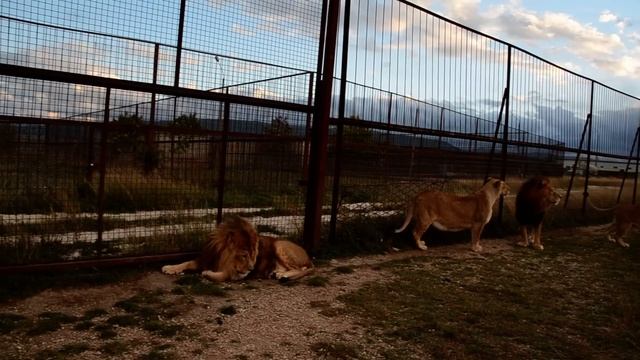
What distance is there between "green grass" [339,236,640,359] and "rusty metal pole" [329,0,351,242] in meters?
1.17

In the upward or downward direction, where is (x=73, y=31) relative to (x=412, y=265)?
upward

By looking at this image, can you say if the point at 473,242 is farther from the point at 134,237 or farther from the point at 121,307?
the point at 121,307

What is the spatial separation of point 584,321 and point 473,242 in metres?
4.04

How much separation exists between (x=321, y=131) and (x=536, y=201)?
201 inches

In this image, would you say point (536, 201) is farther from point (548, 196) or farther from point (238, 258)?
point (238, 258)

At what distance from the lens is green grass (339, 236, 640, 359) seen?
198 inches

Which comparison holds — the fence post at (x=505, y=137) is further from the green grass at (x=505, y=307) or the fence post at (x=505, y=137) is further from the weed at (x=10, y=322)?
the weed at (x=10, y=322)

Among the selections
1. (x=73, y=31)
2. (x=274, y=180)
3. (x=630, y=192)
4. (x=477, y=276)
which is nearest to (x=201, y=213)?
(x=274, y=180)

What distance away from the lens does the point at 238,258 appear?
21.8 feet

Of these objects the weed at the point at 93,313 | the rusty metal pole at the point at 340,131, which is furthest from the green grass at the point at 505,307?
the weed at the point at 93,313

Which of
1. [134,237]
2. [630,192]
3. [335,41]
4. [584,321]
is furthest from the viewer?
[630,192]

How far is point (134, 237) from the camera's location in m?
7.78

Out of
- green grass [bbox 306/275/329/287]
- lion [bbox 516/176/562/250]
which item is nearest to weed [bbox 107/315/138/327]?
green grass [bbox 306/275/329/287]

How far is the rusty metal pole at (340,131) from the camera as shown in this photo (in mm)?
8633
